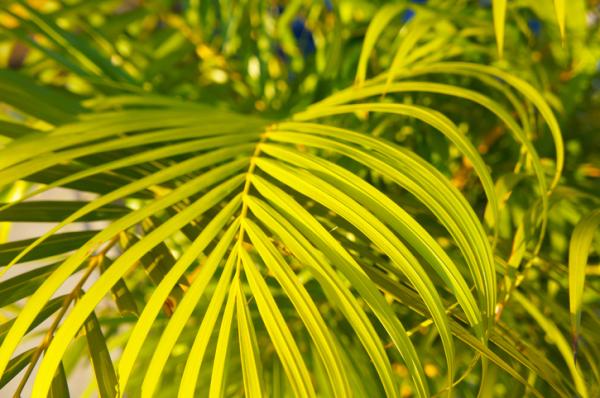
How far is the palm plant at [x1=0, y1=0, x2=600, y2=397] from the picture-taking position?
0.35 meters

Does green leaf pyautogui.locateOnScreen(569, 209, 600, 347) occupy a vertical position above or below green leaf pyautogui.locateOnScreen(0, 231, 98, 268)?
below

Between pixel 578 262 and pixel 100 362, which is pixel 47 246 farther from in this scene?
pixel 578 262

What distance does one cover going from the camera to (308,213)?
0.39 m

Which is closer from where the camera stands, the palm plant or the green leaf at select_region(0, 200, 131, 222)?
the palm plant

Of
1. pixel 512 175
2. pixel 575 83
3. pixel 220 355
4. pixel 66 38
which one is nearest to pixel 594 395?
pixel 512 175

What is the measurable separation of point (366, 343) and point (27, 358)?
8.0 inches

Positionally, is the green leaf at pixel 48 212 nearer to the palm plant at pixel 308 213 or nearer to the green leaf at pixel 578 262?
the palm plant at pixel 308 213

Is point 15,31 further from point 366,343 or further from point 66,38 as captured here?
point 366,343

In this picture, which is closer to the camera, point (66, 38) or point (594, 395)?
point (594, 395)

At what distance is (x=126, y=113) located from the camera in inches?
19.4

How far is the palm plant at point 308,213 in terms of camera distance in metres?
0.35

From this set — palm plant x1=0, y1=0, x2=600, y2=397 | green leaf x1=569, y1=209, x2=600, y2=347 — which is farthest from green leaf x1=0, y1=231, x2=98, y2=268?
green leaf x1=569, y1=209, x2=600, y2=347

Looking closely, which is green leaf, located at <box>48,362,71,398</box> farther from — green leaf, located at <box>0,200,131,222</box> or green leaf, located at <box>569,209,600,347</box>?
green leaf, located at <box>569,209,600,347</box>

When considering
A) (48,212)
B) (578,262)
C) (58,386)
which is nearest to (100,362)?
(58,386)
